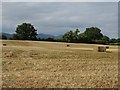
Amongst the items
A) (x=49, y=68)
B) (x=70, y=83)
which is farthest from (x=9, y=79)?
(x=49, y=68)

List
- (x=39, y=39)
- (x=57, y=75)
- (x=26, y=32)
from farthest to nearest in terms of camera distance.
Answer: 1. (x=26, y=32)
2. (x=39, y=39)
3. (x=57, y=75)

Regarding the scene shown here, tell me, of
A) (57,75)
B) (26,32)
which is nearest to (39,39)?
(26,32)

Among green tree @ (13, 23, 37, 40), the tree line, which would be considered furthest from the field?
green tree @ (13, 23, 37, 40)

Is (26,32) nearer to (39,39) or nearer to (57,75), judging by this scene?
(39,39)

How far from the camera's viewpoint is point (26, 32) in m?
56.7

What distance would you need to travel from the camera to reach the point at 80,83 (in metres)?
11.9

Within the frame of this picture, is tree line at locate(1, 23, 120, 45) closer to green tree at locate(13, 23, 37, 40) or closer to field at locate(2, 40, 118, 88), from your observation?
green tree at locate(13, 23, 37, 40)

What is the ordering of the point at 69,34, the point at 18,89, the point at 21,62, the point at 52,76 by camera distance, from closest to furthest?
the point at 18,89 < the point at 52,76 < the point at 21,62 < the point at 69,34

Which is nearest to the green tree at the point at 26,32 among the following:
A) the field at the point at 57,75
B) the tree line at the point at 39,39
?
the tree line at the point at 39,39

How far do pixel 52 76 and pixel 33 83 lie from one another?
1.43 meters

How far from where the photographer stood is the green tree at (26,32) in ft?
168

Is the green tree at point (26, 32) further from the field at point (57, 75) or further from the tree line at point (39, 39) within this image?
the field at point (57, 75)

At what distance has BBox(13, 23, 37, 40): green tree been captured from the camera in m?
51.2

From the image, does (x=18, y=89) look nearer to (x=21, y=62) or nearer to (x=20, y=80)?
(x=20, y=80)
